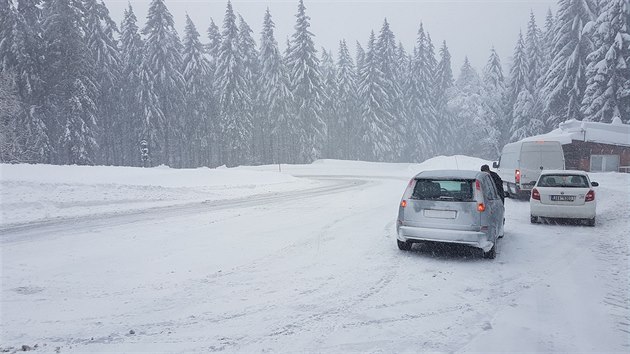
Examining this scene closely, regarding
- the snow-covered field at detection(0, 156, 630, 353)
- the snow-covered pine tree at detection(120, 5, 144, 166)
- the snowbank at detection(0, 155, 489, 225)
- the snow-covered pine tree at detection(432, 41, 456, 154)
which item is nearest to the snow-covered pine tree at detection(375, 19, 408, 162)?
the snow-covered pine tree at detection(432, 41, 456, 154)

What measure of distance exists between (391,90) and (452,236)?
56.7m

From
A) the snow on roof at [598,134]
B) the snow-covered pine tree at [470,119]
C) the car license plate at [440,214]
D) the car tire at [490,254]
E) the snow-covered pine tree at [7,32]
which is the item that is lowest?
the car tire at [490,254]

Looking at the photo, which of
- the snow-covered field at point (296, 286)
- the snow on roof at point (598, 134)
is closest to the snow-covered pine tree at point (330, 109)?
the snow on roof at point (598, 134)

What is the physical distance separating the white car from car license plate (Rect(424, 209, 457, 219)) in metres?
5.59

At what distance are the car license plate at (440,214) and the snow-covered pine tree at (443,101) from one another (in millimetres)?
65057

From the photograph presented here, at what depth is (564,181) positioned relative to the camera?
38.3 feet

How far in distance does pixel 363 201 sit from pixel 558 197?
24.1ft

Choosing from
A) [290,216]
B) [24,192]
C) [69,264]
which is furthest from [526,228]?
[24,192]

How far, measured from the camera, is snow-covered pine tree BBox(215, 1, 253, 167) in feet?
165

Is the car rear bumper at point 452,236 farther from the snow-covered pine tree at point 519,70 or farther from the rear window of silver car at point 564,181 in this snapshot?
the snow-covered pine tree at point 519,70

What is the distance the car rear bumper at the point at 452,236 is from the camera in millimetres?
Answer: 7328

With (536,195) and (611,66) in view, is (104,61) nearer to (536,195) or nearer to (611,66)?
(536,195)

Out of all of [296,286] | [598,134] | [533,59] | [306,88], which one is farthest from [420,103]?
[296,286]

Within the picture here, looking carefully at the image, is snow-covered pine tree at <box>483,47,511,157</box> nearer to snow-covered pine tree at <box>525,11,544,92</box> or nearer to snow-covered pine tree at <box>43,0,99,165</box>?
snow-covered pine tree at <box>525,11,544,92</box>
